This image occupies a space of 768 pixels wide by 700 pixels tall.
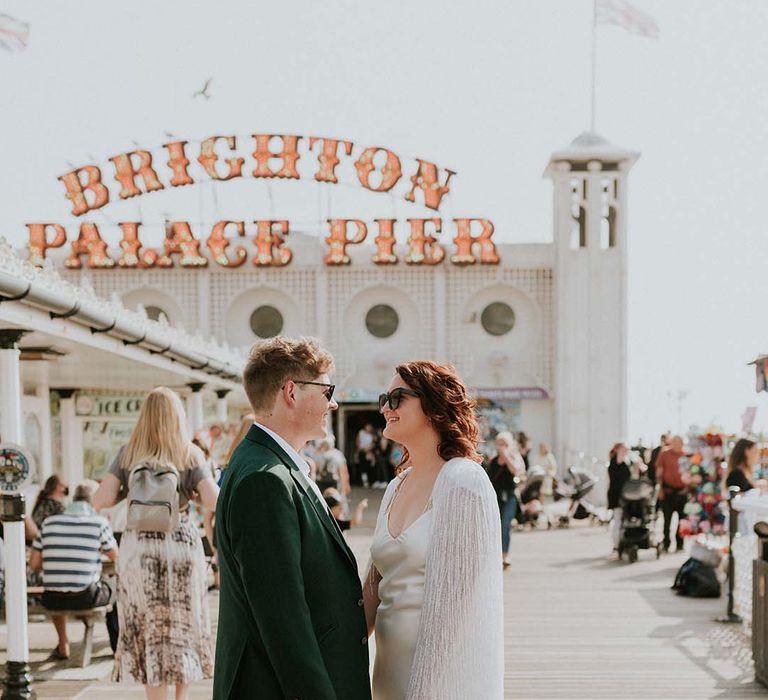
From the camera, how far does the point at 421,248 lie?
98.9 feet

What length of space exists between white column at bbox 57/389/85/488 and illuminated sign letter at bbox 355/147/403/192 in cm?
1839

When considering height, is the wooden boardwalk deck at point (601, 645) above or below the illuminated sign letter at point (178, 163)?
below

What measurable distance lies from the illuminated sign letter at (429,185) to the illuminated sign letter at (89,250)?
10.1 metres

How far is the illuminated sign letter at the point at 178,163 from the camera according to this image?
33.1 m

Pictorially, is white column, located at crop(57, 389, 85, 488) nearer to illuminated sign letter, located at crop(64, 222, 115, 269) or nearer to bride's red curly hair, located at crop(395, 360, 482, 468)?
bride's red curly hair, located at crop(395, 360, 482, 468)

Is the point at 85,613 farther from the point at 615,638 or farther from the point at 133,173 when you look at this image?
the point at 133,173

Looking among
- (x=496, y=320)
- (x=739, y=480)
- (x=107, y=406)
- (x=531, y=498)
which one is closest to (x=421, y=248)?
(x=496, y=320)

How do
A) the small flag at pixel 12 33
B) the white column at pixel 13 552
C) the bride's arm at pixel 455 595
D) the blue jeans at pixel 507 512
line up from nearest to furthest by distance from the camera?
the bride's arm at pixel 455 595 → the white column at pixel 13 552 → the small flag at pixel 12 33 → the blue jeans at pixel 507 512

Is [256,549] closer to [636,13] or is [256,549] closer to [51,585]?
[51,585]

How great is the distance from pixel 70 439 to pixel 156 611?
35.6 feet

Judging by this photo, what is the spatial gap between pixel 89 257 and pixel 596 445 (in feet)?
55.2

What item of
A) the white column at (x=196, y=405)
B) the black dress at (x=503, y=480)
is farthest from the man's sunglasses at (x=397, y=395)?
the white column at (x=196, y=405)

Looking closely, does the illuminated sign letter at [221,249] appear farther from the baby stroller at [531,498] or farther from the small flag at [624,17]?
the baby stroller at [531,498]

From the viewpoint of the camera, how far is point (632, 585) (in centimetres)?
1159
